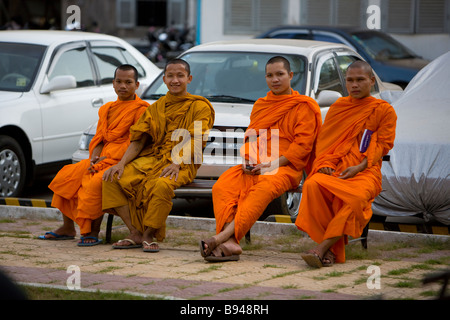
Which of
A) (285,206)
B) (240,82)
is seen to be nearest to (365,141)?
(285,206)

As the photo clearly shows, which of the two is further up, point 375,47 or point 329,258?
point 375,47

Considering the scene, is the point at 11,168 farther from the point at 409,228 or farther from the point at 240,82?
the point at 409,228


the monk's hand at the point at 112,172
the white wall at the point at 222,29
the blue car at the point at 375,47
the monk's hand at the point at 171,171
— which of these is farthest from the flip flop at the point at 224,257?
the white wall at the point at 222,29

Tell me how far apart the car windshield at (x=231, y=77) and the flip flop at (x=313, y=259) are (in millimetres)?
2801

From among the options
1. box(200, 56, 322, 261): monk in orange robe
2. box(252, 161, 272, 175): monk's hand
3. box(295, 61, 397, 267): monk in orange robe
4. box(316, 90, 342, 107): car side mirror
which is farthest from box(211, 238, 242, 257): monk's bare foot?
box(316, 90, 342, 107): car side mirror

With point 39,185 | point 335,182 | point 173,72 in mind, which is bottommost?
point 39,185

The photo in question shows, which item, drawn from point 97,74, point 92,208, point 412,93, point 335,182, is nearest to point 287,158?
point 335,182

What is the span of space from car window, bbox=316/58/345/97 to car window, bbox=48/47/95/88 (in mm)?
2996

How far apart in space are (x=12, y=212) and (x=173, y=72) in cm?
240

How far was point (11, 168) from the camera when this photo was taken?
362 inches

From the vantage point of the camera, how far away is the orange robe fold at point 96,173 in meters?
7.13

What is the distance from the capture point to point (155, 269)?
612 centimetres

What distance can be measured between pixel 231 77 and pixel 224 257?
3065mm

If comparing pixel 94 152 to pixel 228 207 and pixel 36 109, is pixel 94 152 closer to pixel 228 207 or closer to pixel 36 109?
pixel 228 207
